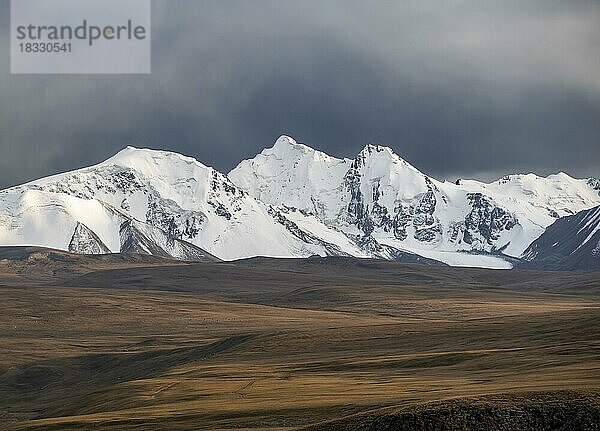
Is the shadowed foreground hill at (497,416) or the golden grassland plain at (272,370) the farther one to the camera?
the golden grassland plain at (272,370)

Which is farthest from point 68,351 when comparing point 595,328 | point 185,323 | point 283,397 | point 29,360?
point 283,397

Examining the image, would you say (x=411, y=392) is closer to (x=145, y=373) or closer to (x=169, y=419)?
(x=169, y=419)

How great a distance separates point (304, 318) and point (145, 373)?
6984 centimetres

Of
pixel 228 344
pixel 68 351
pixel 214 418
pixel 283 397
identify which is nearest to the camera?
pixel 214 418

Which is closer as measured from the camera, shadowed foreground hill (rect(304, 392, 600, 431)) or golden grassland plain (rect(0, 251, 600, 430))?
shadowed foreground hill (rect(304, 392, 600, 431))

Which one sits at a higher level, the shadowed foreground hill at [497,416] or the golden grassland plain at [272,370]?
the shadowed foreground hill at [497,416]

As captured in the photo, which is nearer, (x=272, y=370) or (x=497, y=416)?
(x=497, y=416)

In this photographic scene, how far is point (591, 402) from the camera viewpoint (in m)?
42.7

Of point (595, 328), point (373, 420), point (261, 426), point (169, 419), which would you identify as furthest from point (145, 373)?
point (373, 420)

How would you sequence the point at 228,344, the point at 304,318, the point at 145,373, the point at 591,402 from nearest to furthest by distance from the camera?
the point at 591,402 → the point at 145,373 → the point at 228,344 → the point at 304,318

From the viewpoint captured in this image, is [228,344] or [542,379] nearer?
[542,379]

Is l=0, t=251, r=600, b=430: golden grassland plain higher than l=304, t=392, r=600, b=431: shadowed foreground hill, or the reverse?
l=304, t=392, r=600, b=431: shadowed foreground hill

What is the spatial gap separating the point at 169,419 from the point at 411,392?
1548 cm

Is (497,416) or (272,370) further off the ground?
(497,416)
